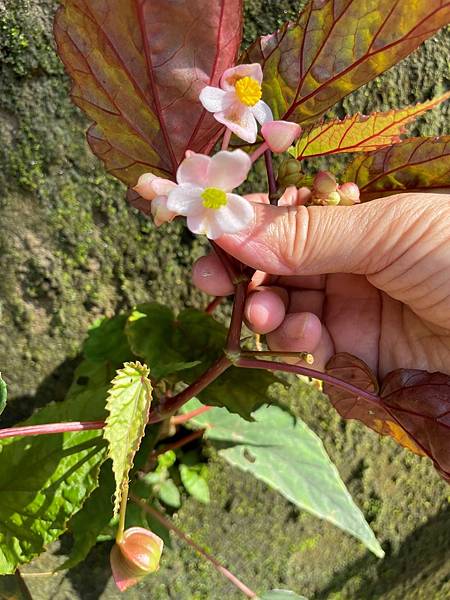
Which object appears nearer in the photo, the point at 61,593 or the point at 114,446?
the point at 114,446

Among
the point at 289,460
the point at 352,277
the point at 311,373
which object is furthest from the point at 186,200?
the point at 289,460

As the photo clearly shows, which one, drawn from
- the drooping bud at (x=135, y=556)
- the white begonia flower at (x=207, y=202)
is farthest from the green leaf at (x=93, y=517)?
the white begonia flower at (x=207, y=202)

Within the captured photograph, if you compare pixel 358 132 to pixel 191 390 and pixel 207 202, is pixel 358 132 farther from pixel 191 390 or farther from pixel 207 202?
pixel 191 390

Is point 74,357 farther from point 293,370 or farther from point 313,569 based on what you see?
point 313,569

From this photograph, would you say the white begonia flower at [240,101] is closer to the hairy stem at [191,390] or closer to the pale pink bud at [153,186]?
the pale pink bud at [153,186]

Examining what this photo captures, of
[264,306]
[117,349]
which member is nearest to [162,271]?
[117,349]
